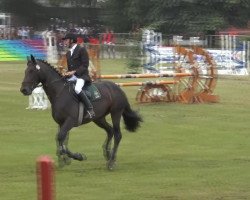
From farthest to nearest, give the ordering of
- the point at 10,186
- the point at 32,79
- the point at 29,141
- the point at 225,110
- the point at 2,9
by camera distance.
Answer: the point at 225,110 → the point at 29,141 → the point at 32,79 → the point at 10,186 → the point at 2,9

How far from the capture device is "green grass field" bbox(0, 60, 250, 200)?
8.23m

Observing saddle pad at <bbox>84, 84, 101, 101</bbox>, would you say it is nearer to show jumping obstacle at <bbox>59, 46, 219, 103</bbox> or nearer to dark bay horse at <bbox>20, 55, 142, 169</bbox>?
dark bay horse at <bbox>20, 55, 142, 169</bbox>

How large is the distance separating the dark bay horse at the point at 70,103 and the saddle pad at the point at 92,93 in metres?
0.07

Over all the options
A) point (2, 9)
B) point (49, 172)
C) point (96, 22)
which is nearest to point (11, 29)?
point (2, 9)

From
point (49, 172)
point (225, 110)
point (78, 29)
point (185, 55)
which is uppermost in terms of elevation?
point (78, 29)

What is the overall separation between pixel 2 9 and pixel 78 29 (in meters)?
0.29

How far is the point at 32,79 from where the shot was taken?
10445 mm

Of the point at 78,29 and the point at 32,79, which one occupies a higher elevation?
the point at 78,29

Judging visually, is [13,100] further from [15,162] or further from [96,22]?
[96,22]

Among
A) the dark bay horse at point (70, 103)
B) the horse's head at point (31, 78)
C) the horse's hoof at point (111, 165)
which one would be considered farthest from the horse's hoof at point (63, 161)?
the horse's head at point (31, 78)

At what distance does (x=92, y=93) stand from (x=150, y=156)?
5.84 feet

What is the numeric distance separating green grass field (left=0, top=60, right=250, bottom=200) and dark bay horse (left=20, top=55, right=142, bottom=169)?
490 millimetres

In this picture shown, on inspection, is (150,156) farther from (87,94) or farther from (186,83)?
(186,83)

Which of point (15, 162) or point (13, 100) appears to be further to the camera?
point (13, 100)
